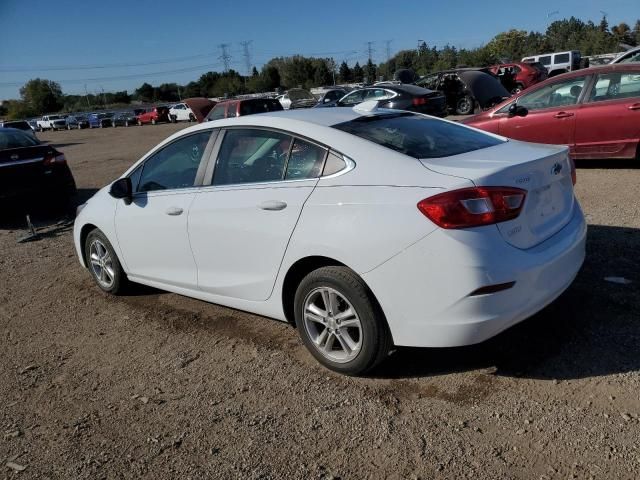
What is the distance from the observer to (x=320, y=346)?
11.3 feet

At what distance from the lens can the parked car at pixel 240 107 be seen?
17.0 m

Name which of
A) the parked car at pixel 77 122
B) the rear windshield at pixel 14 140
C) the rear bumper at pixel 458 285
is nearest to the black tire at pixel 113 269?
the rear bumper at pixel 458 285

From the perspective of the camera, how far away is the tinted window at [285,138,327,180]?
11.1 feet

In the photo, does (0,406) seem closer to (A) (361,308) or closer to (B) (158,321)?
(B) (158,321)

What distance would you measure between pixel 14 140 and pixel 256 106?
9573 mm

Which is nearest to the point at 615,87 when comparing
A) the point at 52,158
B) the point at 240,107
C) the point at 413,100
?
the point at 52,158

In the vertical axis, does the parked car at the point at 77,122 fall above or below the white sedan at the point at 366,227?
below

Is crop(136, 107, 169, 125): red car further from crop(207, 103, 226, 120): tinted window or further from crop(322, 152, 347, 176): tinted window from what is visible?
crop(322, 152, 347, 176): tinted window

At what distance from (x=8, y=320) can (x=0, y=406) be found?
171cm

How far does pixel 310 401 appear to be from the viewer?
3176mm

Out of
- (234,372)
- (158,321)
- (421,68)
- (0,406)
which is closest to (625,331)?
(234,372)

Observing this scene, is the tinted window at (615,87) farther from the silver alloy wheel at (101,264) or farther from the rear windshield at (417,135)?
the silver alloy wheel at (101,264)

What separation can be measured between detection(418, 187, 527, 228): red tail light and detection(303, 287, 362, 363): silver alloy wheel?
734mm

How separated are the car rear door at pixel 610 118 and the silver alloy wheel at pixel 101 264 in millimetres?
6648
